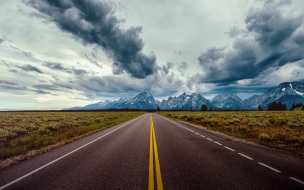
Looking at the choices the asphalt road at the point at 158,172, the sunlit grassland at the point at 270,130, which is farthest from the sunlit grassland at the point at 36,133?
the sunlit grassland at the point at 270,130

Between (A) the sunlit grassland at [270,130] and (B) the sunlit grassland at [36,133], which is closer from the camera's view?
(B) the sunlit grassland at [36,133]

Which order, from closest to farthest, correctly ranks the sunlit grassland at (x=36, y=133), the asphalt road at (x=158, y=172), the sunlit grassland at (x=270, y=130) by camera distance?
the asphalt road at (x=158, y=172)
the sunlit grassland at (x=36, y=133)
the sunlit grassland at (x=270, y=130)

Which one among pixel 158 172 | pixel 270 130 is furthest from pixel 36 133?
pixel 270 130

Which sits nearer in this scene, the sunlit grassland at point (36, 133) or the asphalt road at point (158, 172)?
the asphalt road at point (158, 172)

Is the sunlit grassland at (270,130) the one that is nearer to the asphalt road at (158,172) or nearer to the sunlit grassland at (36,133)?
the asphalt road at (158,172)

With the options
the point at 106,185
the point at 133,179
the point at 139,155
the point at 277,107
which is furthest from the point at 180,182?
the point at 277,107

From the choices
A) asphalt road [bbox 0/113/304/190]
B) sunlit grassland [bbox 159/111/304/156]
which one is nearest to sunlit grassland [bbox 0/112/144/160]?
asphalt road [bbox 0/113/304/190]

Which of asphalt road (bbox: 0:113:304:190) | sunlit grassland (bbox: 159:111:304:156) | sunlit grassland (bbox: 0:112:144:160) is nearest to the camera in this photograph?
asphalt road (bbox: 0:113:304:190)

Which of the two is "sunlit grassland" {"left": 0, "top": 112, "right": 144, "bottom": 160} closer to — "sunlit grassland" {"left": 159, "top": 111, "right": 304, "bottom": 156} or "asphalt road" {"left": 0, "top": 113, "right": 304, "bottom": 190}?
"asphalt road" {"left": 0, "top": 113, "right": 304, "bottom": 190}

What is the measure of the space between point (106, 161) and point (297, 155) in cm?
906

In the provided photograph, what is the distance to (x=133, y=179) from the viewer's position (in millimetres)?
4691

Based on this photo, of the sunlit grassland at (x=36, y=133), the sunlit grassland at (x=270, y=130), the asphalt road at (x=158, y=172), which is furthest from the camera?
the sunlit grassland at (x=270, y=130)

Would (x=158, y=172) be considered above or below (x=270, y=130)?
above

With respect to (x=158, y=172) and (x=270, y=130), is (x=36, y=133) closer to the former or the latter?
(x=158, y=172)
